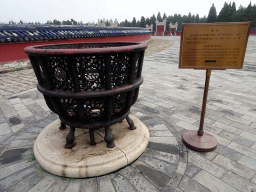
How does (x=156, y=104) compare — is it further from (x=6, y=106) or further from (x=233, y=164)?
(x=6, y=106)

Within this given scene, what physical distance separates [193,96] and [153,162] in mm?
2555

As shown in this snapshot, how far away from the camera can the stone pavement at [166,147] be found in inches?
65.0

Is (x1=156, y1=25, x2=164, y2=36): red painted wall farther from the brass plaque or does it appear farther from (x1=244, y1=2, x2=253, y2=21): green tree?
the brass plaque

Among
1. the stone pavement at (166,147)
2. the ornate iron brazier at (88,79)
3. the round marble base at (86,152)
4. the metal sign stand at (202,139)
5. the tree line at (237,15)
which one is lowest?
the stone pavement at (166,147)

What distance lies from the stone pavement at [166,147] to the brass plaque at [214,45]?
42.1 inches

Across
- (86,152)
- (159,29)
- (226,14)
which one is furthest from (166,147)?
(159,29)

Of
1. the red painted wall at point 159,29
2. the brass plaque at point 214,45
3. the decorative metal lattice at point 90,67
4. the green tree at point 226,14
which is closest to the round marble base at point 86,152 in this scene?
the decorative metal lattice at point 90,67

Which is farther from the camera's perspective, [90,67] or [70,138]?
[70,138]

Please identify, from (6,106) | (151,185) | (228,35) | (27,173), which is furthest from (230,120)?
(6,106)

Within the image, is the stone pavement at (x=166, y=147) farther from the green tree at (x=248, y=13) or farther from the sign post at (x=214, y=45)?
the green tree at (x=248, y=13)

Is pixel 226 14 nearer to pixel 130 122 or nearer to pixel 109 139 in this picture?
pixel 130 122

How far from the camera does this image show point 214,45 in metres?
1.82

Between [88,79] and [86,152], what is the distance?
86 cm

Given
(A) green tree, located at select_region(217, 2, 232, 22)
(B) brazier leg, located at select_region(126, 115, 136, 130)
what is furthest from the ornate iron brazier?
(A) green tree, located at select_region(217, 2, 232, 22)
